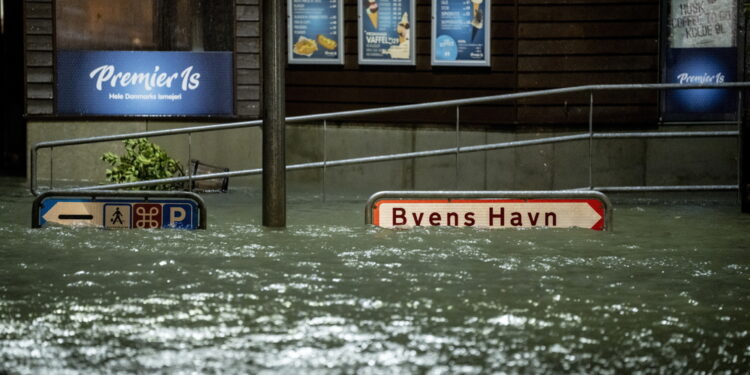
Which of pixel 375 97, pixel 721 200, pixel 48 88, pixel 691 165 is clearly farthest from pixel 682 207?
pixel 48 88

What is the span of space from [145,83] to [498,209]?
26.8 ft

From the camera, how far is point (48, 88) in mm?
18078

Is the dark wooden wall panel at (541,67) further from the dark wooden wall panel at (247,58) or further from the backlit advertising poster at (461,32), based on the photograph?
the dark wooden wall panel at (247,58)

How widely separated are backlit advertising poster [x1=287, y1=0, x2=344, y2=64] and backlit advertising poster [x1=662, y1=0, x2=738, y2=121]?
4391 millimetres

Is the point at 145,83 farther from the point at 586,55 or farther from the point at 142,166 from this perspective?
the point at 586,55

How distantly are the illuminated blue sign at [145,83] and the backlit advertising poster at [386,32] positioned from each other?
1974mm

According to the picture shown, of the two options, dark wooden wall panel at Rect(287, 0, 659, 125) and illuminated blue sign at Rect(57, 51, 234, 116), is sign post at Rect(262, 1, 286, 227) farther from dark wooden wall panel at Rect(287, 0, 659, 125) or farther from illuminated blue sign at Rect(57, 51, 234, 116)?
illuminated blue sign at Rect(57, 51, 234, 116)

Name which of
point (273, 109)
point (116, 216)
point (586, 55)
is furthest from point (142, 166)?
point (586, 55)

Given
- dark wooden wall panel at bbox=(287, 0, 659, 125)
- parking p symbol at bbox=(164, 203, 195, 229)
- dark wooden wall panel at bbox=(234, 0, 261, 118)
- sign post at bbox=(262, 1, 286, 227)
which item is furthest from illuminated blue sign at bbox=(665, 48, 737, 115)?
parking p symbol at bbox=(164, 203, 195, 229)

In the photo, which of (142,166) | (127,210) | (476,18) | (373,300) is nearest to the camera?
(373,300)

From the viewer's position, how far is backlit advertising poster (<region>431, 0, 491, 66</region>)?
17297 millimetres

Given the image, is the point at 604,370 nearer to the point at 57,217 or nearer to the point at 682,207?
the point at 57,217

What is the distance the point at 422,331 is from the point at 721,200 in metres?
8.99

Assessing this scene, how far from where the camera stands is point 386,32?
690 inches
